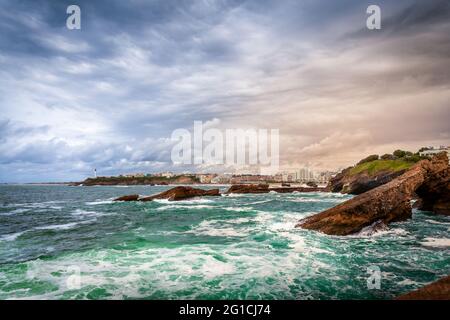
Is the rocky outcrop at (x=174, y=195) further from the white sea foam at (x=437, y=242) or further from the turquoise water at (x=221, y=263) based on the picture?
the white sea foam at (x=437, y=242)

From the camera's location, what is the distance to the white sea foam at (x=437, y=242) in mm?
15515

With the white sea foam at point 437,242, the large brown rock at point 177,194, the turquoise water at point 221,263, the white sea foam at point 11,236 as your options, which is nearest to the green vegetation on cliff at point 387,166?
the large brown rock at point 177,194

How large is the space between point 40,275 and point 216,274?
7509 mm

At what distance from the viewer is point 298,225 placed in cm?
2150

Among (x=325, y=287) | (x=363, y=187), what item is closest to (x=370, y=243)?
(x=325, y=287)

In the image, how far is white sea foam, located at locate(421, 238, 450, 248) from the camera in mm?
15515

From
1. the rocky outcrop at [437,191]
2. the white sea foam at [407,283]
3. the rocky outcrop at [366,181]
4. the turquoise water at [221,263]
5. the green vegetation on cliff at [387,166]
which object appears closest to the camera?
the turquoise water at [221,263]

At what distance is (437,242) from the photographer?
16.2 metres

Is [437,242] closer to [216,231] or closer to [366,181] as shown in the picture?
[216,231]

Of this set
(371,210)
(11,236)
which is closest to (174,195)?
(11,236)

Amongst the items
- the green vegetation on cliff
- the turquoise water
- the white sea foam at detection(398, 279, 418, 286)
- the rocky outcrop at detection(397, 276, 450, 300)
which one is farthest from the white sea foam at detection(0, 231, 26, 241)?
the green vegetation on cliff

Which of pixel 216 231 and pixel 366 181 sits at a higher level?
pixel 366 181

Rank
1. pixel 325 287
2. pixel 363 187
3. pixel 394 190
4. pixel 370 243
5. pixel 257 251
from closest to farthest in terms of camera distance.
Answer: pixel 325 287
pixel 257 251
pixel 370 243
pixel 394 190
pixel 363 187
